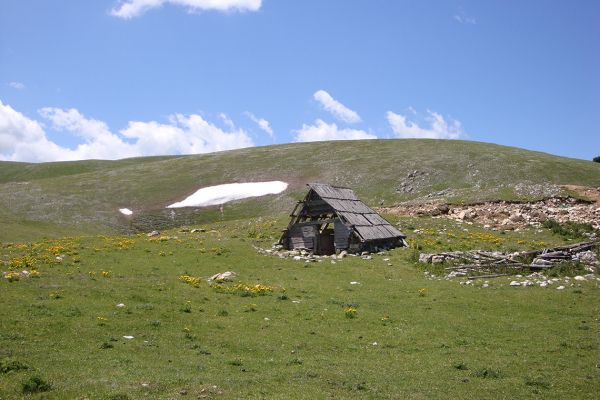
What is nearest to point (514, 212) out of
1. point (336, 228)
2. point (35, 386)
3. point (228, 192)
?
point (336, 228)

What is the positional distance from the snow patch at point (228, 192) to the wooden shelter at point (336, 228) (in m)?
33.6

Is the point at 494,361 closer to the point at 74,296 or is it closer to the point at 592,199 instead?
the point at 74,296

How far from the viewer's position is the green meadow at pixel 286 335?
1332 centimetres

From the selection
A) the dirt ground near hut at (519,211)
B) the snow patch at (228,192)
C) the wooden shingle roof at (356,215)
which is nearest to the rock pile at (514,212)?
the dirt ground near hut at (519,211)

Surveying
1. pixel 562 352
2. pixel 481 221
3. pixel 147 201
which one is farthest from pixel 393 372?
pixel 147 201

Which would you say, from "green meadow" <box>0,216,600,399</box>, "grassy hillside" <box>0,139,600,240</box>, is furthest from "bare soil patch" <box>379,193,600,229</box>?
"green meadow" <box>0,216,600,399</box>

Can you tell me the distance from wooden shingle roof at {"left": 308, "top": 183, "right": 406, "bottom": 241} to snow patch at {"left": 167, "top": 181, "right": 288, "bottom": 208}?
33439 mm

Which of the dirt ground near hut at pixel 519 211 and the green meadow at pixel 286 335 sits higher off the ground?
the dirt ground near hut at pixel 519 211

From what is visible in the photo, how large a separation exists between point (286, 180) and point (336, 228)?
145ft

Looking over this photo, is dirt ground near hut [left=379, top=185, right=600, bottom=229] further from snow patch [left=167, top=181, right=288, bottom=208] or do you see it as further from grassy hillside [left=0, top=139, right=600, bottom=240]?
snow patch [left=167, top=181, right=288, bottom=208]

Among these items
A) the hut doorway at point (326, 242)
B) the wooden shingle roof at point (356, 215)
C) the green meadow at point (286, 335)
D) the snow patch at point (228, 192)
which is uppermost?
the snow patch at point (228, 192)

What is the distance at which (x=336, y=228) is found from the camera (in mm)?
43281

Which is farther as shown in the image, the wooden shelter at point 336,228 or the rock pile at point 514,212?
the rock pile at point 514,212

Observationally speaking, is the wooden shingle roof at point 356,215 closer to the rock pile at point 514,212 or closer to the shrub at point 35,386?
the rock pile at point 514,212
